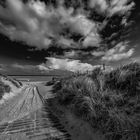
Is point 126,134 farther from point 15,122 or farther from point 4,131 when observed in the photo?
point 15,122

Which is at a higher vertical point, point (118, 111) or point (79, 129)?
point (118, 111)

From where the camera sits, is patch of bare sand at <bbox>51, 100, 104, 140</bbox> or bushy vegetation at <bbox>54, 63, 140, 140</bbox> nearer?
bushy vegetation at <bbox>54, 63, 140, 140</bbox>

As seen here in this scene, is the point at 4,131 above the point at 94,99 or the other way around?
the other way around

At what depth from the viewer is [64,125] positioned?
395 cm

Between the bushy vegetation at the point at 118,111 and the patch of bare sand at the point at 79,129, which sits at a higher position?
the bushy vegetation at the point at 118,111

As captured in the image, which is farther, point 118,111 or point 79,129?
point 79,129

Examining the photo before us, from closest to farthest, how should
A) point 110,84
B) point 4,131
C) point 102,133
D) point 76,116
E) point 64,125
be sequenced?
point 102,133, point 4,131, point 64,125, point 76,116, point 110,84

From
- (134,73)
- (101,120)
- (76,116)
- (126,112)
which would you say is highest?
(134,73)

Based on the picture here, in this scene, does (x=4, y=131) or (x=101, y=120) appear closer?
(x=101, y=120)

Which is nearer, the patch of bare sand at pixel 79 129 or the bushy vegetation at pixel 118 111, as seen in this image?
the bushy vegetation at pixel 118 111

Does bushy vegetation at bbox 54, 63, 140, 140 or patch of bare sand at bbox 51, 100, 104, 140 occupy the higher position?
bushy vegetation at bbox 54, 63, 140, 140

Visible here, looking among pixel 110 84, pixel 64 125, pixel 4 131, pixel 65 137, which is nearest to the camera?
pixel 65 137

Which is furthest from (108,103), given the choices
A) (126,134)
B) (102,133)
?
(126,134)

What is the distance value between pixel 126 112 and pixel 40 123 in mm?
3400
